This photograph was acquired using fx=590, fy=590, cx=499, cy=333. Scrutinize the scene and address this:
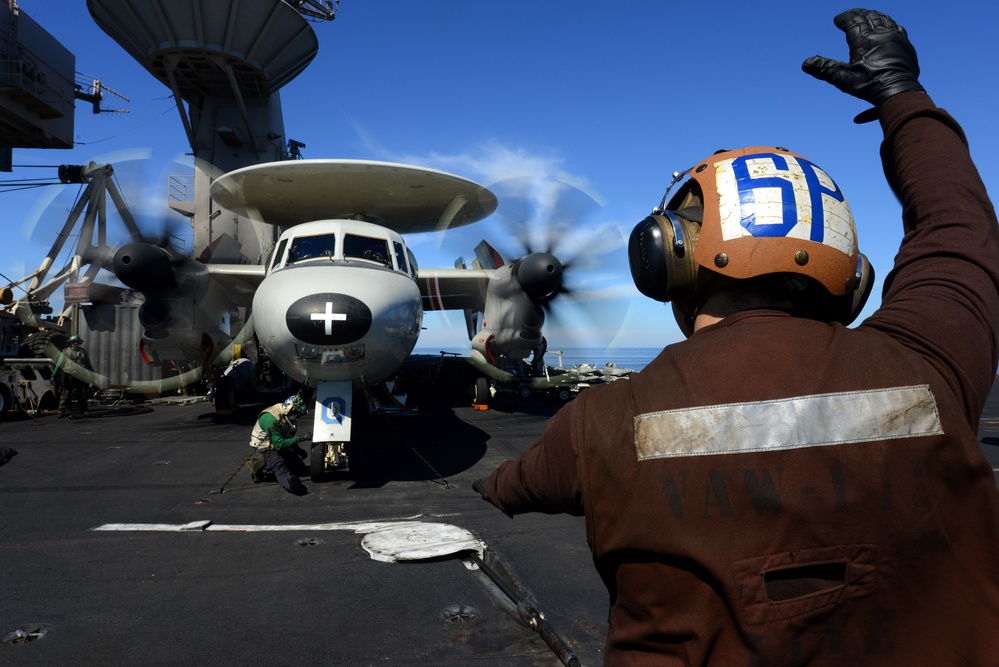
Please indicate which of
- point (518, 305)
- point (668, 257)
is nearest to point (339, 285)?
point (518, 305)

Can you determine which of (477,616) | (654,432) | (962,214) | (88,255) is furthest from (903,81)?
(88,255)

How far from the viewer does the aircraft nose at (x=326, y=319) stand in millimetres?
6582

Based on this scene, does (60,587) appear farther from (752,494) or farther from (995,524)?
(995,524)

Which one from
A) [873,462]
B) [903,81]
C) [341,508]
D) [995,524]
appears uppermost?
[903,81]

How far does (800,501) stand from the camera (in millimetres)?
1008

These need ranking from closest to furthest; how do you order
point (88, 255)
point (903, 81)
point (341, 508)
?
1. point (903, 81)
2. point (341, 508)
3. point (88, 255)

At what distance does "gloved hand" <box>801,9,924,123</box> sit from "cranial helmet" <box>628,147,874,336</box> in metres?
0.35

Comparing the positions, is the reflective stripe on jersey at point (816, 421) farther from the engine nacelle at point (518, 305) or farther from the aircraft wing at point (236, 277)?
the aircraft wing at point (236, 277)

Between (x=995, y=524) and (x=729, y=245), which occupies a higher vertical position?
(x=729, y=245)

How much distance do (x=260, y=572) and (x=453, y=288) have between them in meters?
10.00

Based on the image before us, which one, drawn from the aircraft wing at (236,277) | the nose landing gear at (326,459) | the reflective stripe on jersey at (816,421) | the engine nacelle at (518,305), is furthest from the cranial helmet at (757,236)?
the aircraft wing at (236,277)

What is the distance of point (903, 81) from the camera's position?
4.90ft

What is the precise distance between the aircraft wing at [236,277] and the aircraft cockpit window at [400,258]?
381cm

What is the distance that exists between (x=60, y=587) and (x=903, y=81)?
16.9 feet
